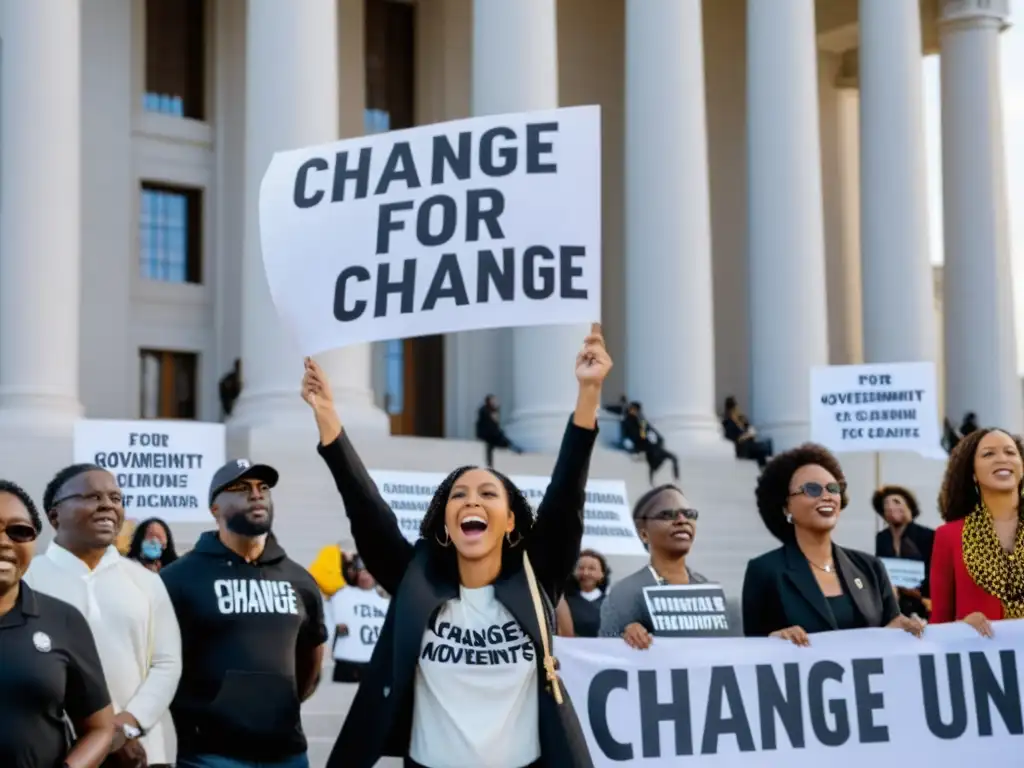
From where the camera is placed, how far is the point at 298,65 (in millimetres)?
26750

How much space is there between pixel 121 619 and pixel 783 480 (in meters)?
2.99

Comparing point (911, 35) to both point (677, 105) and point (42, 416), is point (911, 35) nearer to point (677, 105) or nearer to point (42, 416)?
point (677, 105)

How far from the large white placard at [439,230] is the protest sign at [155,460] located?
822cm

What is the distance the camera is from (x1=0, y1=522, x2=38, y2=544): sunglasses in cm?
551

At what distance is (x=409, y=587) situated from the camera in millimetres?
6070

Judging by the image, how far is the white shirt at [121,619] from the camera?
23.2 ft

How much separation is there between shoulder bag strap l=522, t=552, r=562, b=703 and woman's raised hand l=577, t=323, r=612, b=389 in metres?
0.67

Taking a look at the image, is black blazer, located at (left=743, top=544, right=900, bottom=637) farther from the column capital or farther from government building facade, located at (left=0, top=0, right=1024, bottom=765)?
the column capital

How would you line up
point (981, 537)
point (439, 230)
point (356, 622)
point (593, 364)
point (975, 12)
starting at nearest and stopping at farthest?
point (593, 364), point (439, 230), point (981, 537), point (356, 622), point (975, 12)

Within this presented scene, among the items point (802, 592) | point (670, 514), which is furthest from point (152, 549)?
point (802, 592)

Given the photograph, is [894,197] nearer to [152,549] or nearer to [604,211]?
[604,211]

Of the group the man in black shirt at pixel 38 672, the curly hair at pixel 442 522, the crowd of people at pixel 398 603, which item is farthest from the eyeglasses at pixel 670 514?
the man in black shirt at pixel 38 672

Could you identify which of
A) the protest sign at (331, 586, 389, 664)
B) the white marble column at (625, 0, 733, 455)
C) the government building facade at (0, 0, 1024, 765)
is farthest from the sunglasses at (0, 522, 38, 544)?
the white marble column at (625, 0, 733, 455)

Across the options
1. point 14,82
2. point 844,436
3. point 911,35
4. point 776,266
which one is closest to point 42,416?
point 14,82
